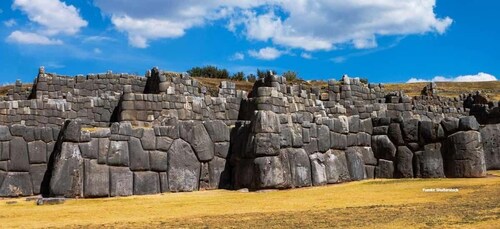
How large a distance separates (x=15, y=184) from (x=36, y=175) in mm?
470

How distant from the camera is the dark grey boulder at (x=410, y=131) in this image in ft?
53.3

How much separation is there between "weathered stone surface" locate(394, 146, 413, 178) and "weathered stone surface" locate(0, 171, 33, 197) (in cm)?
957

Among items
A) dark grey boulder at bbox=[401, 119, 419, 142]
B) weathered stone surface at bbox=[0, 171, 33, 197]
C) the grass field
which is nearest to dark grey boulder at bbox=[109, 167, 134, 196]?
the grass field

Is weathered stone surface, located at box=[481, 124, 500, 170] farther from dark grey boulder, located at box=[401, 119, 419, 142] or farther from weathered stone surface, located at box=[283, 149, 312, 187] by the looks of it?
weathered stone surface, located at box=[283, 149, 312, 187]

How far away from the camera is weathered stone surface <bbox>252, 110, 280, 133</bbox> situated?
13680 mm

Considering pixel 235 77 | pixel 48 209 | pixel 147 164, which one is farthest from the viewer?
pixel 235 77

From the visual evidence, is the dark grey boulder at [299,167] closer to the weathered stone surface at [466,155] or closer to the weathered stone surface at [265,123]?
the weathered stone surface at [265,123]

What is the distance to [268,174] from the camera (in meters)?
13.4

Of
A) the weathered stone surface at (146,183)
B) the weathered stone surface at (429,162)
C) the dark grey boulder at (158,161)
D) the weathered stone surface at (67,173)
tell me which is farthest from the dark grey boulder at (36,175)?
the weathered stone surface at (429,162)

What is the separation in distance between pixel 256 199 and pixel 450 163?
6525 millimetres

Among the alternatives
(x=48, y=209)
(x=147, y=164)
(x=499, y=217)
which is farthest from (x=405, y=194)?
(x=48, y=209)

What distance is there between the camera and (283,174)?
13625 mm

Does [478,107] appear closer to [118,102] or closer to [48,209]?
[118,102]

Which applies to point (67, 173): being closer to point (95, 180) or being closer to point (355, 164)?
point (95, 180)
